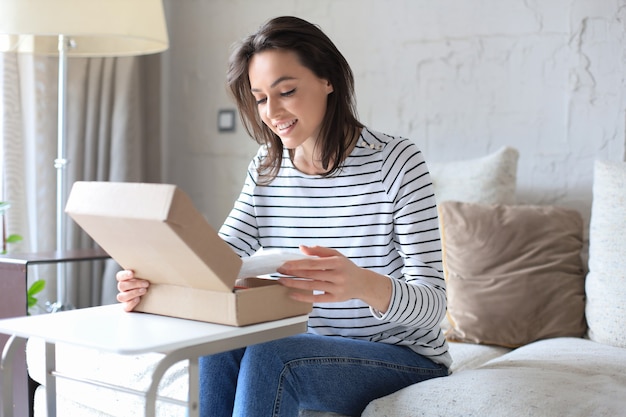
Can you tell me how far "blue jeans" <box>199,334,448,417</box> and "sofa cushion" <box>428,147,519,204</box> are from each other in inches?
31.7

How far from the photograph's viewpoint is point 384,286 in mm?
1288

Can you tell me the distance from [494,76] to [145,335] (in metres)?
1.60

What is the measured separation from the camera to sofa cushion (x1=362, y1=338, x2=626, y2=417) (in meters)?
1.30

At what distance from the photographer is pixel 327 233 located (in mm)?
1551

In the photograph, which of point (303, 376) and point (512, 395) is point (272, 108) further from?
point (512, 395)

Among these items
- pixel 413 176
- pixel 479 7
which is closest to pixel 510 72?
pixel 479 7

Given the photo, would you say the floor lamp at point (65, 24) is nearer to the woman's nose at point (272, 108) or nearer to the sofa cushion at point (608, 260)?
the woman's nose at point (272, 108)

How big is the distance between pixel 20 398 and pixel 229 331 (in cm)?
105

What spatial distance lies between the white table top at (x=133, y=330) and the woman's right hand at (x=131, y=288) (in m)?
0.02

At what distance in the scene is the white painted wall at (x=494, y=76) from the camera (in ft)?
7.26

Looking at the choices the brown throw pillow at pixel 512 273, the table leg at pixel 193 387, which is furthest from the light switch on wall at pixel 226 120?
the table leg at pixel 193 387

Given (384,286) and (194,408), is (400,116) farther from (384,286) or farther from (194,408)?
(194,408)

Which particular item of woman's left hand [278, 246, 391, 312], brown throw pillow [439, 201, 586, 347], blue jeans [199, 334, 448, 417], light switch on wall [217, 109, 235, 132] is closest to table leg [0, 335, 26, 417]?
blue jeans [199, 334, 448, 417]

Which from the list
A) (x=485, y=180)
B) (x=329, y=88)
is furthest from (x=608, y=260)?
(x=329, y=88)
